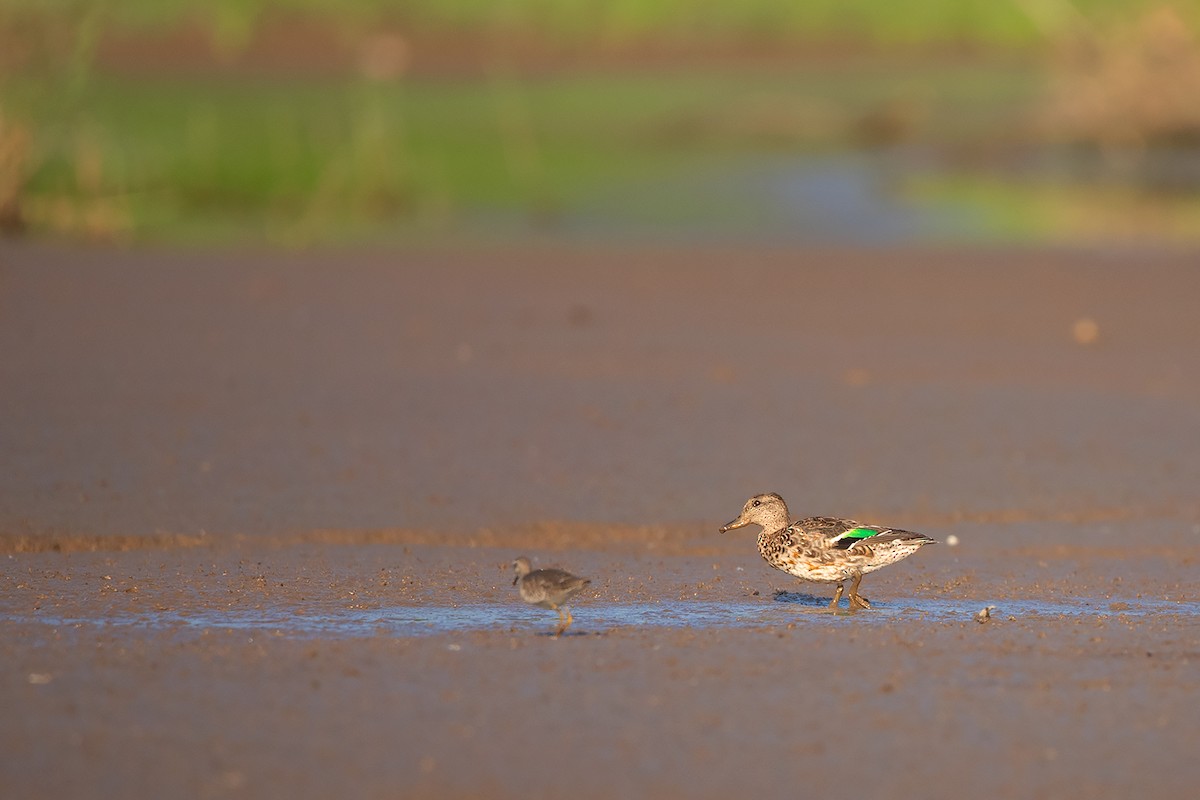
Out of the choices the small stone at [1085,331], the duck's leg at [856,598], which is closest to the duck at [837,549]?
the duck's leg at [856,598]

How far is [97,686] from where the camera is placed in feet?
20.8

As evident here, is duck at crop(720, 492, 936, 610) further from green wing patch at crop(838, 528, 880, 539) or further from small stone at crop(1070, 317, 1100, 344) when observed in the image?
small stone at crop(1070, 317, 1100, 344)

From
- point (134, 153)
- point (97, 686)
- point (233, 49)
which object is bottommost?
point (97, 686)

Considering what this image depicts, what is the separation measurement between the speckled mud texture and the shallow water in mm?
28

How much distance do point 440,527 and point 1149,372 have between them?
5.95 metres

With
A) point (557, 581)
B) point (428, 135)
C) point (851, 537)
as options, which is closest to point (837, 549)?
point (851, 537)

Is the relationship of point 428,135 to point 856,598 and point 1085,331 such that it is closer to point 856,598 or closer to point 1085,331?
point 1085,331

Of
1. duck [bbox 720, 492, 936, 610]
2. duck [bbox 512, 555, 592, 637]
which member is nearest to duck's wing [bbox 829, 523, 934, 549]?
duck [bbox 720, 492, 936, 610]

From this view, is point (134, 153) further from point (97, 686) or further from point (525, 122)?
point (97, 686)

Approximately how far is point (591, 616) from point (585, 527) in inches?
69.6

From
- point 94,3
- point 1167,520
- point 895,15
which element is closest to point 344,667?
point 1167,520

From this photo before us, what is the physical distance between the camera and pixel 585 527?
30.3 feet

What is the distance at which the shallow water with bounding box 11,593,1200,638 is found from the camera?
283 inches

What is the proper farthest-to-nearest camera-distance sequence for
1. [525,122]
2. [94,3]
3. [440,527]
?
[525,122] < [94,3] < [440,527]
